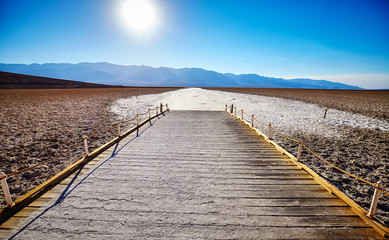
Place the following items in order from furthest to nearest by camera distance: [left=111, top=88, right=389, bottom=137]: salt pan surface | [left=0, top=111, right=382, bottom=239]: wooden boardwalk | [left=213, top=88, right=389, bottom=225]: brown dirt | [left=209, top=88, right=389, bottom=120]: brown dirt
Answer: [left=209, top=88, right=389, bottom=120]: brown dirt
[left=111, top=88, right=389, bottom=137]: salt pan surface
[left=213, top=88, right=389, bottom=225]: brown dirt
[left=0, top=111, right=382, bottom=239]: wooden boardwalk

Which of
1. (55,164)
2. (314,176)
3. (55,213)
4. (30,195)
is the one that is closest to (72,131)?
(55,164)

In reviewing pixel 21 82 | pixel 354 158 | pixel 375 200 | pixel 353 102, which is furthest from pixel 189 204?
pixel 21 82

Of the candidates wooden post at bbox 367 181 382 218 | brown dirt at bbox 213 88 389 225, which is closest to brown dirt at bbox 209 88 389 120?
brown dirt at bbox 213 88 389 225

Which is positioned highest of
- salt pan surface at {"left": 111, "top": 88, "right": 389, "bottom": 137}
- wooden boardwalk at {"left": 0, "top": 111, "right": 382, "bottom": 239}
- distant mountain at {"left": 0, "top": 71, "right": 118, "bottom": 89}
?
distant mountain at {"left": 0, "top": 71, "right": 118, "bottom": 89}

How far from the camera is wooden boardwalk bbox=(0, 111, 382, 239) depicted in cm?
328

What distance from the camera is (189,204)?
399 cm

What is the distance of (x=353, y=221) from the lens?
3529 millimetres

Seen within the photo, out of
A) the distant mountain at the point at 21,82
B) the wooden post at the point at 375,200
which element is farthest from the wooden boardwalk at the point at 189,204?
the distant mountain at the point at 21,82

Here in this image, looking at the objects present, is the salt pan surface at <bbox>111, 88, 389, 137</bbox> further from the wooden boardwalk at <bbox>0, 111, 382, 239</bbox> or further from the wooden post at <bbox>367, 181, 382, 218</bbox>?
the wooden post at <bbox>367, 181, 382, 218</bbox>

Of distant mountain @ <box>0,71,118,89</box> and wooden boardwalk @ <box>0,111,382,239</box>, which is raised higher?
distant mountain @ <box>0,71,118,89</box>

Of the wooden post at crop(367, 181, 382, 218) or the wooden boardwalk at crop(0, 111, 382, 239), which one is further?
the wooden post at crop(367, 181, 382, 218)

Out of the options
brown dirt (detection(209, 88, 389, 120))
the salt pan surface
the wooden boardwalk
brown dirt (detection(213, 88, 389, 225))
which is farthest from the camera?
brown dirt (detection(209, 88, 389, 120))

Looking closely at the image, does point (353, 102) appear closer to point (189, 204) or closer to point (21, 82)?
point (189, 204)

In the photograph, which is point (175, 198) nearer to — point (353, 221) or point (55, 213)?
point (55, 213)
